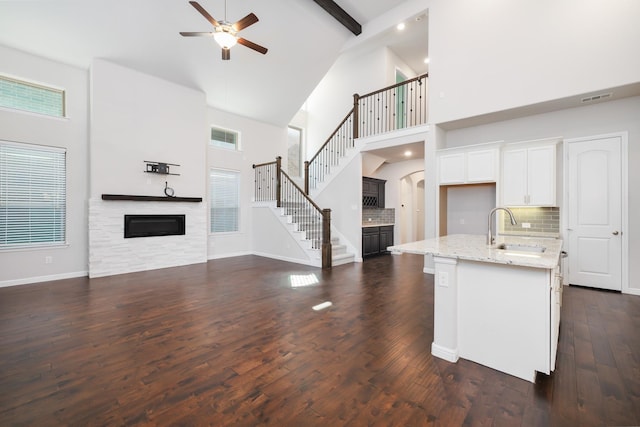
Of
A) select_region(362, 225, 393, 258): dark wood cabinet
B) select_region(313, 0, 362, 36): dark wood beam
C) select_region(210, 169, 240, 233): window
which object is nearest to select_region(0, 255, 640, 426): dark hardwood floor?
select_region(362, 225, 393, 258): dark wood cabinet

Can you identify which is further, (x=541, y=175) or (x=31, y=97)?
(x=31, y=97)

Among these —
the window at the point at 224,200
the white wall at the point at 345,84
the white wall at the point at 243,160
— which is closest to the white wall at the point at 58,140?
the white wall at the point at 243,160

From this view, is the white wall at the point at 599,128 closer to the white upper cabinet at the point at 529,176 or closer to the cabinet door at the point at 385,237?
the white upper cabinet at the point at 529,176

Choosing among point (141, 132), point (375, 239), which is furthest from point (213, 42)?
point (375, 239)

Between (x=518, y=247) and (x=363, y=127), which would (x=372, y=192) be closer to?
(x=363, y=127)

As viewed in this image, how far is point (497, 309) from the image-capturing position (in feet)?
7.49

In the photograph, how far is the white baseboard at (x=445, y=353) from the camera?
241 cm

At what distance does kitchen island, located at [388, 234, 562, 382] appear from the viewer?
2086 millimetres

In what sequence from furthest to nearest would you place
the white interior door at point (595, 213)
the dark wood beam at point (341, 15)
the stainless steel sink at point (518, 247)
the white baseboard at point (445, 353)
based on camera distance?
the dark wood beam at point (341, 15) → the white interior door at point (595, 213) → the stainless steel sink at point (518, 247) → the white baseboard at point (445, 353)

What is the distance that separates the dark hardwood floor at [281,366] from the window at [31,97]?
132 inches

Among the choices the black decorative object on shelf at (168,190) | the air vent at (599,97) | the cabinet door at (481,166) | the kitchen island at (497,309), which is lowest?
the kitchen island at (497,309)

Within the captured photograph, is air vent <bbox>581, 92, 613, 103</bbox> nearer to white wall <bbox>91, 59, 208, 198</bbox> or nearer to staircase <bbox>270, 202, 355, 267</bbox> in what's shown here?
staircase <bbox>270, 202, 355, 267</bbox>

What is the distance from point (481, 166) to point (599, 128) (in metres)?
1.77

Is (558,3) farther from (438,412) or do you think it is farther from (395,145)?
(438,412)
